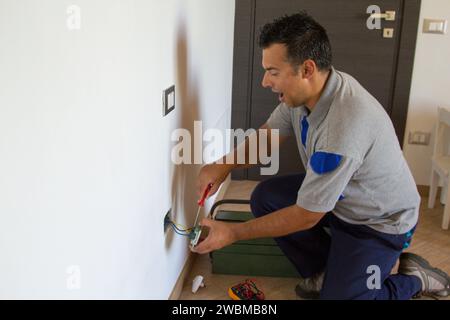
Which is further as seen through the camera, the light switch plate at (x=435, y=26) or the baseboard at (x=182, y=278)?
the light switch plate at (x=435, y=26)

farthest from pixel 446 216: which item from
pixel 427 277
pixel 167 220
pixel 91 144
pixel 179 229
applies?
pixel 91 144

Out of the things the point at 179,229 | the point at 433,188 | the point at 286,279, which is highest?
the point at 179,229

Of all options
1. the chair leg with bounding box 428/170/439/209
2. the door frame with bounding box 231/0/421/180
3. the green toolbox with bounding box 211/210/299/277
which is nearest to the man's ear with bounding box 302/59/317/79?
the green toolbox with bounding box 211/210/299/277

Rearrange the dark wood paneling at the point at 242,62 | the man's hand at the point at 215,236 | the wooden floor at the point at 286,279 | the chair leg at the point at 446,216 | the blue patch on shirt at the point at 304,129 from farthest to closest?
the dark wood paneling at the point at 242,62
the chair leg at the point at 446,216
the wooden floor at the point at 286,279
the blue patch on shirt at the point at 304,129
the man's hand at the point at 215,236

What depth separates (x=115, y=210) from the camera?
1.22 metres

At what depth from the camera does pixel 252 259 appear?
2.09 m

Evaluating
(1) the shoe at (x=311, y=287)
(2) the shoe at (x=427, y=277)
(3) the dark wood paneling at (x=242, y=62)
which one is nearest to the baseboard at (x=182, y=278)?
(1) the shoe at (x=311, y=287)

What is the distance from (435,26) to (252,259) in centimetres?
169

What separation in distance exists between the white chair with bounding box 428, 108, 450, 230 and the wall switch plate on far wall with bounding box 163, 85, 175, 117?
1.62 meters

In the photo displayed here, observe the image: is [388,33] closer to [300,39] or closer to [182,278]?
[300,39]

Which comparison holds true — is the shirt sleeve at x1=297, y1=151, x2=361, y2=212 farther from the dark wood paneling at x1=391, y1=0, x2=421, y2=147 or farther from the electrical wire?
the dark wood paneling at x1=391, y1=0, x2=421, y2=147

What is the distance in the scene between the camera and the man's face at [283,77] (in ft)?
5.03

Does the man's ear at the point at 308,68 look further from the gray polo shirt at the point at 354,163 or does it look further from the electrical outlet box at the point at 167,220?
the electrical outlet box at the point at 167,220

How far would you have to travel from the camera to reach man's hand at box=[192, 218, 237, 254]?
1.62m
